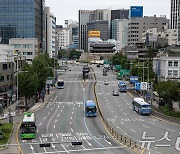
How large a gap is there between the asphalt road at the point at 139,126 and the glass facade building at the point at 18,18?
273 ft

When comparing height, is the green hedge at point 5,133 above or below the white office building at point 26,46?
below

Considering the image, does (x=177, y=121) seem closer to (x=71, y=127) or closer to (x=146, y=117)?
(x=146, y=117)

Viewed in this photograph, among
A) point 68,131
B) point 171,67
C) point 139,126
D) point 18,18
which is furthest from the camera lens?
point 18,18

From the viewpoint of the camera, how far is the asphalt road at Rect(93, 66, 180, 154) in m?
50.0

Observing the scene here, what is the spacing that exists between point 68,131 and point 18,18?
121045mm

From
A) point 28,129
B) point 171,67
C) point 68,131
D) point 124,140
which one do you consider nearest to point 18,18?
point 171,67

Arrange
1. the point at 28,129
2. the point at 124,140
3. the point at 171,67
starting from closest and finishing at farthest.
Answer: the point at 124,140, the point at 28,129, the point at 171,67

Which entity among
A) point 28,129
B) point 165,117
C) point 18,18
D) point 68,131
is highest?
point 18,18

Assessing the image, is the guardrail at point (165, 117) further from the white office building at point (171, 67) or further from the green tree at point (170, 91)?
the white office building at point (171, 67)

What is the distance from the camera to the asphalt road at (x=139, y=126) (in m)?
50.0

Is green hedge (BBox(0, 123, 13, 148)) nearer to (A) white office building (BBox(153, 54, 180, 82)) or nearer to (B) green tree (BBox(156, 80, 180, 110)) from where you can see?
(B) green tree (BBox(156, 80, 180, 110))

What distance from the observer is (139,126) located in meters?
64.8

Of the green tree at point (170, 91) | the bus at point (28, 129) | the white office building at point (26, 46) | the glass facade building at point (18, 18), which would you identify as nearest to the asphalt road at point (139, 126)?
the green tree at point (170, 91)

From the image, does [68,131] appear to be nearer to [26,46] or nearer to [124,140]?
[124,140]
